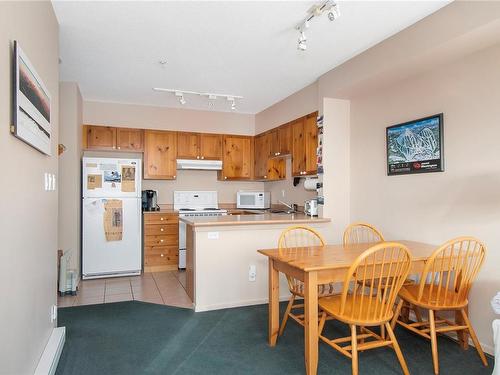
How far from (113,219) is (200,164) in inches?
62.6

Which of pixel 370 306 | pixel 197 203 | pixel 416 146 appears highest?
pixel 416 146

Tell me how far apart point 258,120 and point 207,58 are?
2.54 m

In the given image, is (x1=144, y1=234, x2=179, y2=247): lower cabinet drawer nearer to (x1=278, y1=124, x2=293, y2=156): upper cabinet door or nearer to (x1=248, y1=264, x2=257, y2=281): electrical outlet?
(x1=248, y1=264, x2=257, y2=281): electrical outlet

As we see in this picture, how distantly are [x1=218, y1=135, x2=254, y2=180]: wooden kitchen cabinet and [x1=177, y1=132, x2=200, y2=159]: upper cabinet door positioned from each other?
45cm

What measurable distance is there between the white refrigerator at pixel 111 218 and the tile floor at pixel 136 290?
0.20m

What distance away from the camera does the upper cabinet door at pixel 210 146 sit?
572 centimetres

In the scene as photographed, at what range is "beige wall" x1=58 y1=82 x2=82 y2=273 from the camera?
4297 mm

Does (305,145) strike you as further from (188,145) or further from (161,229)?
(161,229)

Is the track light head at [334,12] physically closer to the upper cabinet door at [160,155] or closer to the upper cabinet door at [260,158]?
the upper cabinet door at [260,158]

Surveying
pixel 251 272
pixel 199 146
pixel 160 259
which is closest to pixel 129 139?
pixel 199 146

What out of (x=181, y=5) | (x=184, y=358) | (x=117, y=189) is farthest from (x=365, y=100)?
(x=117, y=189)

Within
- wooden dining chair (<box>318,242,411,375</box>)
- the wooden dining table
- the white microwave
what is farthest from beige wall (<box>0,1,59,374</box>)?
the white microwave

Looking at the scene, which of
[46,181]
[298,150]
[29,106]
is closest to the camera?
[29,106]

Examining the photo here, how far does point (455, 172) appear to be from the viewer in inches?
112
